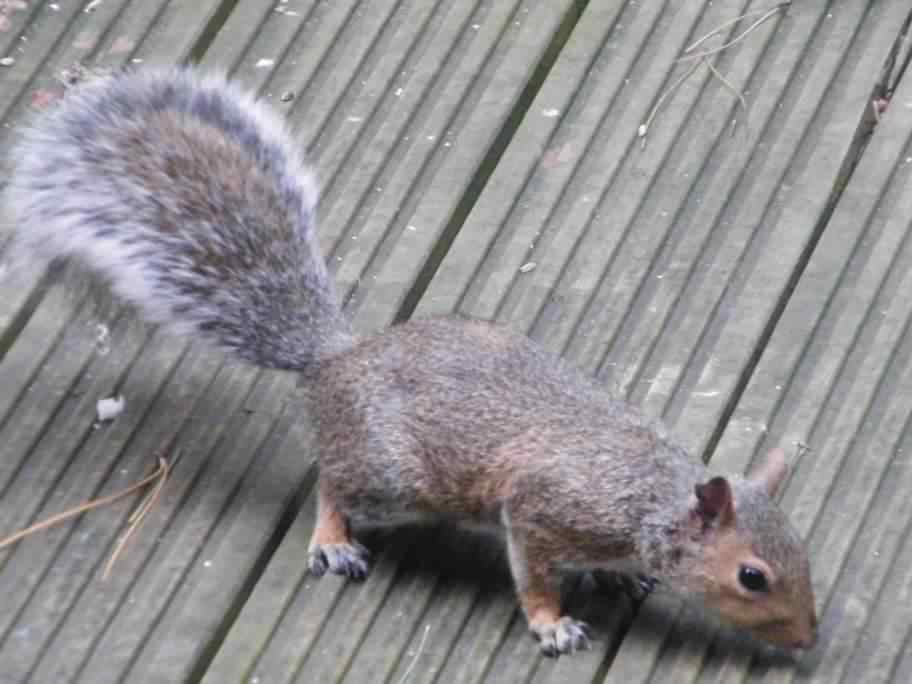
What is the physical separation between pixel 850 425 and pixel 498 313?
23.3 inches

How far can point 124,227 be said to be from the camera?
3338mm

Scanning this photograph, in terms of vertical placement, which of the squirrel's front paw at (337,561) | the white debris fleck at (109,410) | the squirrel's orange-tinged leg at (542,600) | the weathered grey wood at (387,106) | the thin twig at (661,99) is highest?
the thin twig at (661,99)

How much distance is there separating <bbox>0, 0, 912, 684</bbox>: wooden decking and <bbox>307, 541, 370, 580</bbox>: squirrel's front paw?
2cm

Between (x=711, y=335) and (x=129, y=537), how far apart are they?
3.06ft

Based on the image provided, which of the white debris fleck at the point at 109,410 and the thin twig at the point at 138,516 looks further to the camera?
the white debris fleck at the point at 109,410

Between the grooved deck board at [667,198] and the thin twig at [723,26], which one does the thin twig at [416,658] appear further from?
the thin twig at [723,26]

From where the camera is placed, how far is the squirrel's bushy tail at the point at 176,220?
332cm

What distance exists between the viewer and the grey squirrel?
3.08 m

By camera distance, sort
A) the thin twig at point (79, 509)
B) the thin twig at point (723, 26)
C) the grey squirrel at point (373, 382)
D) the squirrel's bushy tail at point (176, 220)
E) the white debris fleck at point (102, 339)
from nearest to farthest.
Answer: the grey squirrel at point (373, 382) → the thin twig at point (79, 509) → the squirrel's bushy tail at point (176, 220) → the white debris fleck at point (102, 339) → the thin twig at point (723, 26)

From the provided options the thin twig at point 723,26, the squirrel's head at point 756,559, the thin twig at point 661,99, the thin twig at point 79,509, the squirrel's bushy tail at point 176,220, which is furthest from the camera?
the thin twig at point 723,26

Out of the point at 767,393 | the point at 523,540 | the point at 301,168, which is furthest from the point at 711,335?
the point at 301,168

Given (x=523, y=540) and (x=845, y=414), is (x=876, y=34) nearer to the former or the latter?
(x=845, y=414)

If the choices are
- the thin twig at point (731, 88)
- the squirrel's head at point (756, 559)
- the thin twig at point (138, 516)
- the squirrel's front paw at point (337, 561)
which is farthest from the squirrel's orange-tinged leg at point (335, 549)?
the thin twig at point (731, 88)

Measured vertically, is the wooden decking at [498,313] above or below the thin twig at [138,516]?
above
